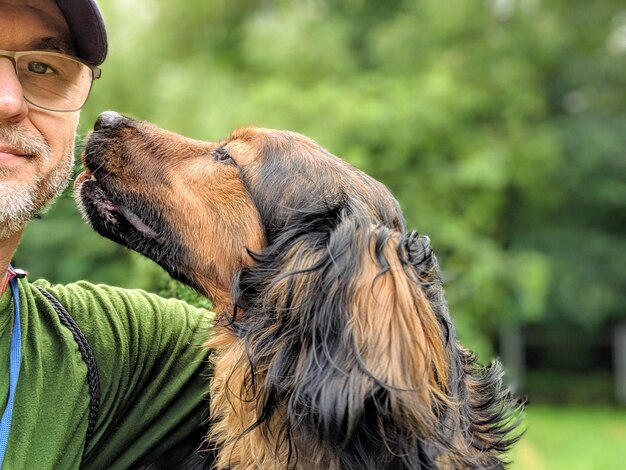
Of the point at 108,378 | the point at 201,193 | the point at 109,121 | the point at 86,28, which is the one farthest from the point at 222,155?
the point at 108,378

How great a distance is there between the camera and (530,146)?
54.5ft

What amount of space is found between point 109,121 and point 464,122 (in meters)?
11.5

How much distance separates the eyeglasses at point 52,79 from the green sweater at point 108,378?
2.15 ft

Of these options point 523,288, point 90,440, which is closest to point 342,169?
point 90,440

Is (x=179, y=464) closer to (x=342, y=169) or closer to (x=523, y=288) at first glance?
(x=342, y=169)

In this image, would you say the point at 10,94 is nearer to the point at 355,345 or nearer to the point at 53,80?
the point at 53,80

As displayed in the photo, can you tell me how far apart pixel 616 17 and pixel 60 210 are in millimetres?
14242

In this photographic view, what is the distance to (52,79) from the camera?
9.50ft

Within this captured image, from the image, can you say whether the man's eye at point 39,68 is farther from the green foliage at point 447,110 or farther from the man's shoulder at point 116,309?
the green foliage at point 447,110

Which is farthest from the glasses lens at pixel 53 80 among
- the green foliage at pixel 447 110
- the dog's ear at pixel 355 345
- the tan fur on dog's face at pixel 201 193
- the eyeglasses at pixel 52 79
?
the green foliage at pixel 447 110

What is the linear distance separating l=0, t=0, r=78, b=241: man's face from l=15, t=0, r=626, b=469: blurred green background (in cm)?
449

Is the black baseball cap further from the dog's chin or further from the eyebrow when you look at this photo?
the dog's chin

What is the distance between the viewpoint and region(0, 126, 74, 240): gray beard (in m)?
2.68

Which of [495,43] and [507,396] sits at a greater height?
[495,43]
